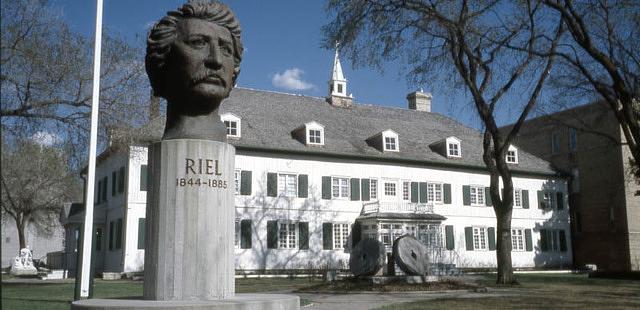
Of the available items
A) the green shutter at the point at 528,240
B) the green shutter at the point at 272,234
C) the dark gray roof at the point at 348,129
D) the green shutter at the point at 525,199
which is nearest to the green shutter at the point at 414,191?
the dark gray roof at the point at 348,129

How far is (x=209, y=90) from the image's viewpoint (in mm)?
8023

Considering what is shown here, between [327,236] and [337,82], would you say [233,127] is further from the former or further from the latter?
[337,82]

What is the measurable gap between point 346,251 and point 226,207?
2819cm

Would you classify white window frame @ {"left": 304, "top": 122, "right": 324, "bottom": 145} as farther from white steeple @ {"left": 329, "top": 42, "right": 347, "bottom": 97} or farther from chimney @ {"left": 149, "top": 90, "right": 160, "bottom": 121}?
chimney @ {"left": 149, "top": 90, "right": 160, "bottom": 121}

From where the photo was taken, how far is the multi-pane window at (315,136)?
3600 centimetres

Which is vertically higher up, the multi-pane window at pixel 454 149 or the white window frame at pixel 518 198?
the multi-pane window at pixel 454 149

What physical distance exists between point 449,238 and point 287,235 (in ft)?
33.3

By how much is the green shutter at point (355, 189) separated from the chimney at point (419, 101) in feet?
44.7

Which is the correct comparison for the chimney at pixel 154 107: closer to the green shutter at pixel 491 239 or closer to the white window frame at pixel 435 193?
the white window frame at pixel 435 193

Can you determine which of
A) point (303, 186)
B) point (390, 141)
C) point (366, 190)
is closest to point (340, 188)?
point (366, 190)

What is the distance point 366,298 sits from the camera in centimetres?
1543

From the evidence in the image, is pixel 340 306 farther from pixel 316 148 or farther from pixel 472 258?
pixel 472 258

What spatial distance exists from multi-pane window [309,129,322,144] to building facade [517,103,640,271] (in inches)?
543

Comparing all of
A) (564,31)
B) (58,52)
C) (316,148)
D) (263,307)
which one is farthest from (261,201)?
(263,307)
